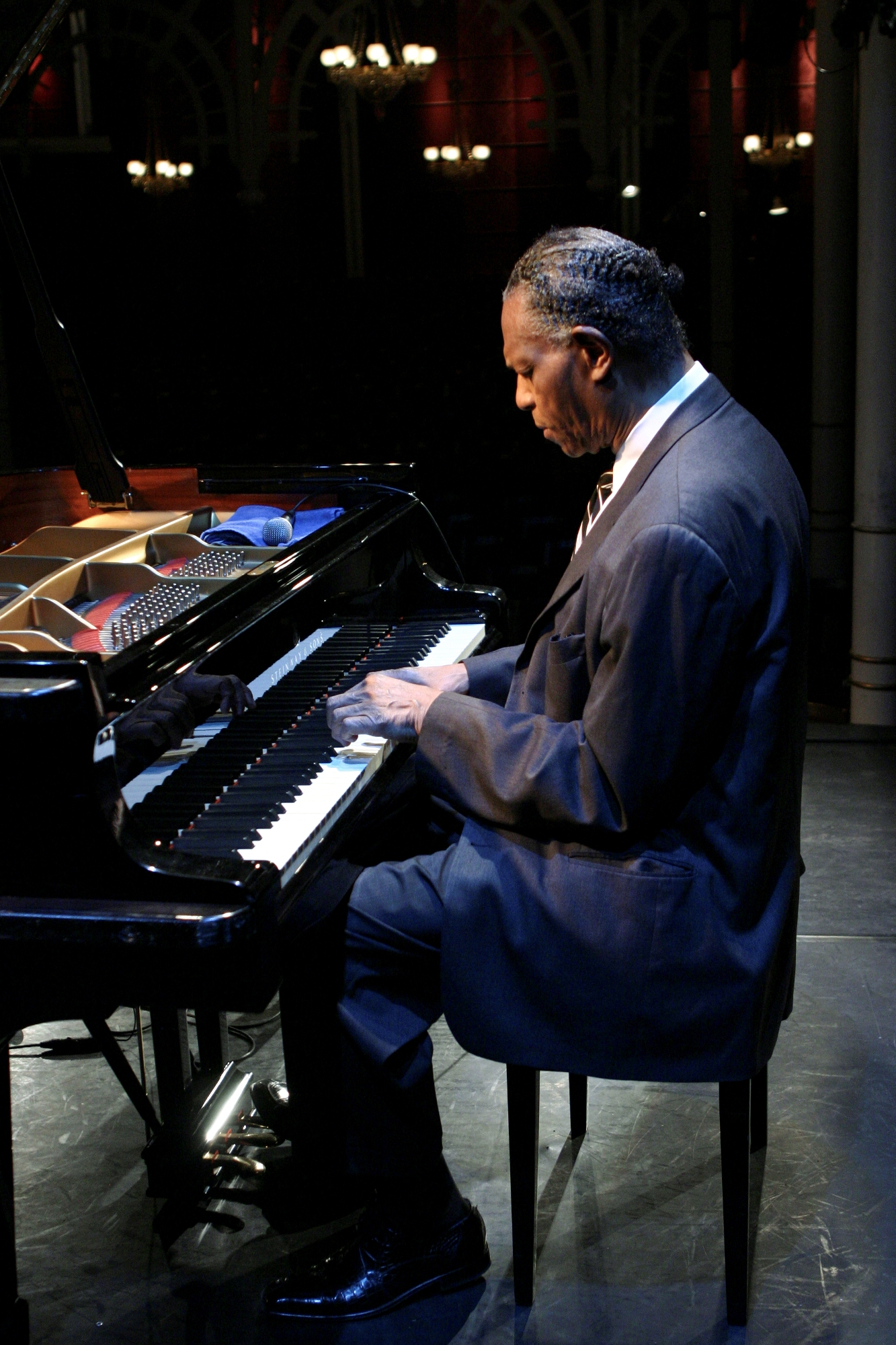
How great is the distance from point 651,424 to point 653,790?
0.53 metres

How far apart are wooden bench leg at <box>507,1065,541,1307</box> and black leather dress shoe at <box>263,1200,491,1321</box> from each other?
0.41ft

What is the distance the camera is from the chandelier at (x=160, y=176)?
7816 mm

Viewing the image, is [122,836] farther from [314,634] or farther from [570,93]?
[570,93]

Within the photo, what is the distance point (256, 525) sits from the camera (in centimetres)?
298

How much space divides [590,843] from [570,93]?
7.41 metres

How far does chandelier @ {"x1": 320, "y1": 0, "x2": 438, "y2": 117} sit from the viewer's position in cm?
742

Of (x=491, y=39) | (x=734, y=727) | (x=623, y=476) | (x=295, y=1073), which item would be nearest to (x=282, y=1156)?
(x=295, y=1073)

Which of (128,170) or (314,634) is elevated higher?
(128,170)

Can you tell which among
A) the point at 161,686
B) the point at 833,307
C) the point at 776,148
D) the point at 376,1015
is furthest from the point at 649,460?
the point at 776,148

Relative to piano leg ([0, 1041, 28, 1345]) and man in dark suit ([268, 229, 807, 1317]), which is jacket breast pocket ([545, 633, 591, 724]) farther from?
piano leg ([0, 1041, 28, 1345])

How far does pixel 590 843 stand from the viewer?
69.2 inches

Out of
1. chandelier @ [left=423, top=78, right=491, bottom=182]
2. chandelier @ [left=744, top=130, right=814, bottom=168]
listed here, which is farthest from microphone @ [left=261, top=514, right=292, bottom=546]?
chandelier @ [left=423, top=78, right=491, bottom=182]

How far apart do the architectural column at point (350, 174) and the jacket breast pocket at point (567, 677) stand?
262 inches

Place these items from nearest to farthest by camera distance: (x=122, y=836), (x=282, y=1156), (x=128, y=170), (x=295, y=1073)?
1. (x=122, y=836)
2. (x=295, y=1073)
3. (x=282, y=1156)
4. (x=128, y=170)
